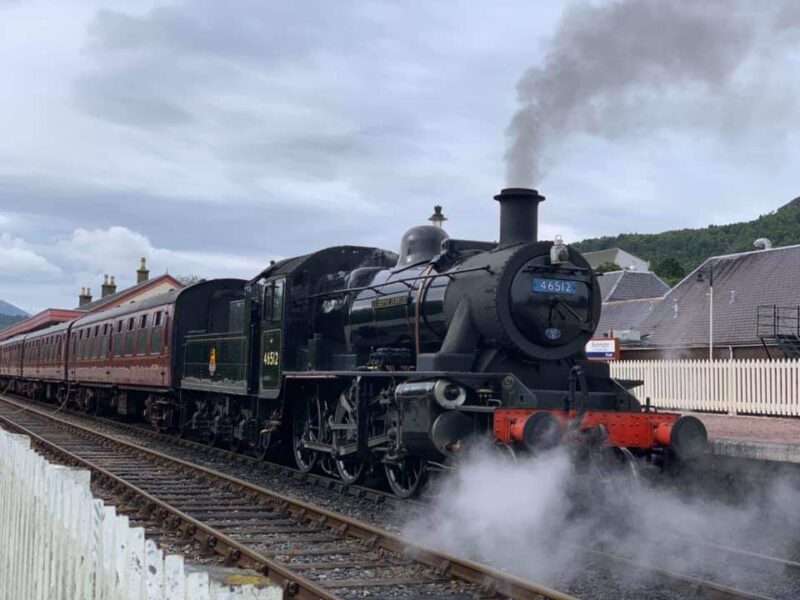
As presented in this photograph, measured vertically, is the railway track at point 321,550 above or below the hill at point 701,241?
below

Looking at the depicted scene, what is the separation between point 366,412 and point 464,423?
1.96m

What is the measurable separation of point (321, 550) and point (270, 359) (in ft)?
18.3

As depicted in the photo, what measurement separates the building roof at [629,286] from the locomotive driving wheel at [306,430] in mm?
29788

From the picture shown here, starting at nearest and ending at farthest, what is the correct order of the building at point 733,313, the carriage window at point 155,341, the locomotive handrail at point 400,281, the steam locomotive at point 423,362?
the steam locomotive at point 423,362, the locomotive handrail at point 400,281, the carriage window at point 155,341, the building at point 733,313

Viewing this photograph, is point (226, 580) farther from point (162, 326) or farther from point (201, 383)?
point (162, 326)

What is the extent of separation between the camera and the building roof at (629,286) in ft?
138

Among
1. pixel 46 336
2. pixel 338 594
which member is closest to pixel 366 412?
pixel 338 594

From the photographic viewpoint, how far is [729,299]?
30.2 meters

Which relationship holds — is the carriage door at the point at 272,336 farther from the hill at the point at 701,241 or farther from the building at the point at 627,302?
the hill at the point at 701,241

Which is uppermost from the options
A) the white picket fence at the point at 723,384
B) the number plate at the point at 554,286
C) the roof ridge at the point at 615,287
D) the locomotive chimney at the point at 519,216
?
the roof ridge at the point at 615,287

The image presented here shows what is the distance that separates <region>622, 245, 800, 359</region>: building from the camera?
2706 cm

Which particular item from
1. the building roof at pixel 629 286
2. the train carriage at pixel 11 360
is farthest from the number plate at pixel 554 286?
the train carriage at pixel 11 360

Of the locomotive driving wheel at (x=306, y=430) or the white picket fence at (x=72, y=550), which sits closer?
the white picket fence at (x=72, y=550)

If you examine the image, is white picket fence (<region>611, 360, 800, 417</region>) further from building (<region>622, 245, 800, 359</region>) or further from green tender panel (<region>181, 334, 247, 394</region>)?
green tender panel (<region>181, 334, 247, 394</region>)
